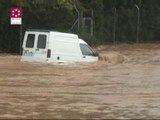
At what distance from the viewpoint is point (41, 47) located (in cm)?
3216

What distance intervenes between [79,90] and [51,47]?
1135 cm

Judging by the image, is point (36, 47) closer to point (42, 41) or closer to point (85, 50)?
point (42, 41)

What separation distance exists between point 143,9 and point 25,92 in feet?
149

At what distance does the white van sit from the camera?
3212 cm

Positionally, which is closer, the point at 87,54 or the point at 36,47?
the point at 36,47

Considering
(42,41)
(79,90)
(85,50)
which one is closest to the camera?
(79,90)

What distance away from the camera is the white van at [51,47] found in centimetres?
3212

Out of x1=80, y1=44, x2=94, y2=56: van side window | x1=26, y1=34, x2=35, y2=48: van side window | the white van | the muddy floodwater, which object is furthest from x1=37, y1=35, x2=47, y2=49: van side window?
x1=80, y1=44, x2=94, y2=56: van side window

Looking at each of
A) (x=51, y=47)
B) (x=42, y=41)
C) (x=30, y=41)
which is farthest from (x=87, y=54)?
(x=30, y=41)

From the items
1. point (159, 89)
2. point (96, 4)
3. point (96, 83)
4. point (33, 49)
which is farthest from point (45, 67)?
point (96, 4)

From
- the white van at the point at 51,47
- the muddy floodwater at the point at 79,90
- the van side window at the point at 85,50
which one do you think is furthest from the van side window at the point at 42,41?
the van side window at the point at 85,50

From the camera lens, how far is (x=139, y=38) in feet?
209

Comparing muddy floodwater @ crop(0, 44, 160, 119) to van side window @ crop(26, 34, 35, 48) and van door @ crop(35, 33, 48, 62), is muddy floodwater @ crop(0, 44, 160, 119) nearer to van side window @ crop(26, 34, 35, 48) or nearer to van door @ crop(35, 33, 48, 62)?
van door @ crop(35, 33, 48, 62)

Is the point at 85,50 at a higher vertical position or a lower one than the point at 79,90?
higher
